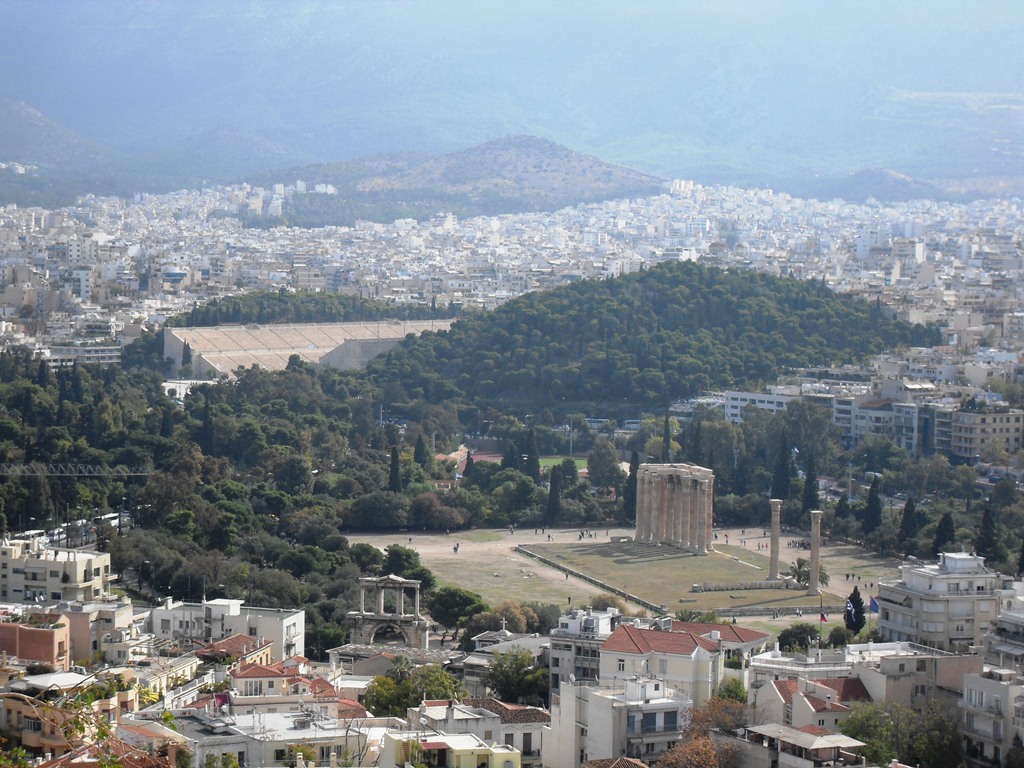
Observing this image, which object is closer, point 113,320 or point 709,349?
point 709,349

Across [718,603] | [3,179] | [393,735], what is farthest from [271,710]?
[3,179]

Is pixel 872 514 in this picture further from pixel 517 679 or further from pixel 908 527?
pixel 517 679

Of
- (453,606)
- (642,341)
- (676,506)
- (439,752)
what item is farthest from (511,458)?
(439,752)

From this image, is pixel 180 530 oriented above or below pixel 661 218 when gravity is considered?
below

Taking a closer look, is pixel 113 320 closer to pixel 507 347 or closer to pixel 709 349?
pixel 507 347

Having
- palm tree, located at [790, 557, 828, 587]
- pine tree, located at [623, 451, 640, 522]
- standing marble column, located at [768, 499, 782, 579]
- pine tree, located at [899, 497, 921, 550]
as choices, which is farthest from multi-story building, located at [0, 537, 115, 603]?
pine tree, located at [623, 451, 640, 522]

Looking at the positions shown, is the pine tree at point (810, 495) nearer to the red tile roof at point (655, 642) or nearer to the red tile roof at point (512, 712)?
the red tile roof at point (655, 642)
